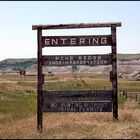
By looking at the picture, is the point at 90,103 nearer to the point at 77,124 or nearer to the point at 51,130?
the point at 77,124

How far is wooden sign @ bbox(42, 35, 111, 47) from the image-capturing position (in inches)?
674

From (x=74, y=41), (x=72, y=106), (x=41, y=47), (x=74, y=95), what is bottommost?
(x=72, y=106)

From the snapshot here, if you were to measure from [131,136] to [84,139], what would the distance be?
5.09ft

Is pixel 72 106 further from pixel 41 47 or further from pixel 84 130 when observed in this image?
pixel 41 47

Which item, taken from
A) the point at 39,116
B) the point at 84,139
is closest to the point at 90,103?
the point at 39,116

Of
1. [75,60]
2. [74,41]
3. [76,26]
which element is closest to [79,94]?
[75,60]

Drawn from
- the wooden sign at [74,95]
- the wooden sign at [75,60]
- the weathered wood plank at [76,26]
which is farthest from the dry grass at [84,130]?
the weathered wood plank at [76,26]

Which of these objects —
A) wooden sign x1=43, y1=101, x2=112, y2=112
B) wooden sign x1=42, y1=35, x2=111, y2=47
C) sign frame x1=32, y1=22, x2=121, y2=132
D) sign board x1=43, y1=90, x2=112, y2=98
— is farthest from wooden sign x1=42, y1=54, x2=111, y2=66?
wooden sign x1=43, y1=101, x2=112, y2=112

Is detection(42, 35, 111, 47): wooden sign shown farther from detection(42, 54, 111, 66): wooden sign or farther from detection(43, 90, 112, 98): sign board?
detection(43, 90, 112, 98): sign board

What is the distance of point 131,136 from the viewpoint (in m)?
13.7

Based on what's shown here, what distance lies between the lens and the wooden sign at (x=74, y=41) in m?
17.1

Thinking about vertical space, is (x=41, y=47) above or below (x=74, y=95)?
above

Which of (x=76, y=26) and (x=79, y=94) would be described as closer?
(x=76, y=26)

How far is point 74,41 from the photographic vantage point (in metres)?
17.1
